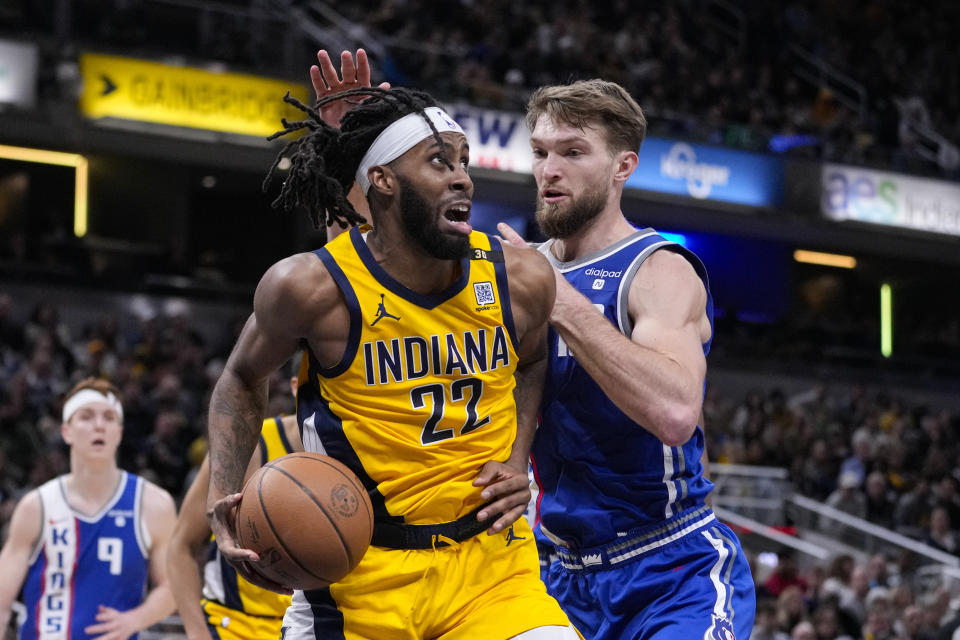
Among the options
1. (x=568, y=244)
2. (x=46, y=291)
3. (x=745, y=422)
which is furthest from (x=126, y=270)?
(x=568, y=244)

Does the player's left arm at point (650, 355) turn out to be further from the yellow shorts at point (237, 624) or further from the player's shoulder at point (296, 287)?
the yellow shorts at point (237, 624)

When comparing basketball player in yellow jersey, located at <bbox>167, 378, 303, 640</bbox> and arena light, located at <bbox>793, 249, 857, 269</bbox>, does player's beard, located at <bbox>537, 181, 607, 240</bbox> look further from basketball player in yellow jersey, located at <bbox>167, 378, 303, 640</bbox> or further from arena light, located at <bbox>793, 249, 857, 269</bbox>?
arena light, located at <bbox>793, 249, 857, 269</bbox>

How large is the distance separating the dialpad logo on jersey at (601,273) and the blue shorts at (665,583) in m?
0.79

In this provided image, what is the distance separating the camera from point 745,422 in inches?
715

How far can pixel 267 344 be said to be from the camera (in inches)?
137

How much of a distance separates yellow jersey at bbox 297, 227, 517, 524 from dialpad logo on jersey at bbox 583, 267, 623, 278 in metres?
0.63

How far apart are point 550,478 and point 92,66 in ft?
47.9

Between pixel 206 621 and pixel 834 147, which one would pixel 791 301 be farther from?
pixel 206 621

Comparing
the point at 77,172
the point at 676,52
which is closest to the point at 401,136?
the point at 676,52

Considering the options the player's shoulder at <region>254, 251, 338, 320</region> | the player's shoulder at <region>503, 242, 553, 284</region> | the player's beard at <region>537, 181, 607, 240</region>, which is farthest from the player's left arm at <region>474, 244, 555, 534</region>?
the player's shoulder at <region>254, 251, 338, 320</region>

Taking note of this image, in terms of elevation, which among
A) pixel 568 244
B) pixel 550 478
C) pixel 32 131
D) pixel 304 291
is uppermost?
pixel 32 131

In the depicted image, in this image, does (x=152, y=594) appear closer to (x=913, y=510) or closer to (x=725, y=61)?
(x=913, y=510)

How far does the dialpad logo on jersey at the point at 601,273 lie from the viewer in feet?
13.4

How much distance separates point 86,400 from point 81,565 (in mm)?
874
